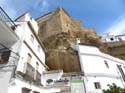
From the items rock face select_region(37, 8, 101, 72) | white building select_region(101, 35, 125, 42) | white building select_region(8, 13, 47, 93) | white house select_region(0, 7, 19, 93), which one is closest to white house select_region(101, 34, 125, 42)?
white building select_region(101, 35, 125, 42)

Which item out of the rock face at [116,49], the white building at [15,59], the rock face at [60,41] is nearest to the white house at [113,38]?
the rock face at [116,49]

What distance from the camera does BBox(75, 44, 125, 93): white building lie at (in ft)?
58.6

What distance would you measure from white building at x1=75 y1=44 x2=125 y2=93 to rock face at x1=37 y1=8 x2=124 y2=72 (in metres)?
1.35

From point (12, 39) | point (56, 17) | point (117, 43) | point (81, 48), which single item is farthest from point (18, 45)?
point (117, 43)

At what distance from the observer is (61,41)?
25.4 meters

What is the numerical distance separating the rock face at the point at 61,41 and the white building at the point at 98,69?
135 centimetres

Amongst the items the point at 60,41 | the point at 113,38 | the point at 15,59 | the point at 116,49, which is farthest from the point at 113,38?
the point at 15,59

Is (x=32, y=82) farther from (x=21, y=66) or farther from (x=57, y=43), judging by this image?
(x=57, y=43)

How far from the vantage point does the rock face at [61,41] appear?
21336mm

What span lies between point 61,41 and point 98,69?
8747mm

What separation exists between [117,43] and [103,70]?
15623 mm

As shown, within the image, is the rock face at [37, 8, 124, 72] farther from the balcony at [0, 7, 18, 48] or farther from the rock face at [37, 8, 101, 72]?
the balcony at [0, 7, 18, 48]

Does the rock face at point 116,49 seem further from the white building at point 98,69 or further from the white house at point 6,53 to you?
the white house at point 6,53

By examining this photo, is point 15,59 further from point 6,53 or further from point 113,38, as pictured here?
point 113,38
